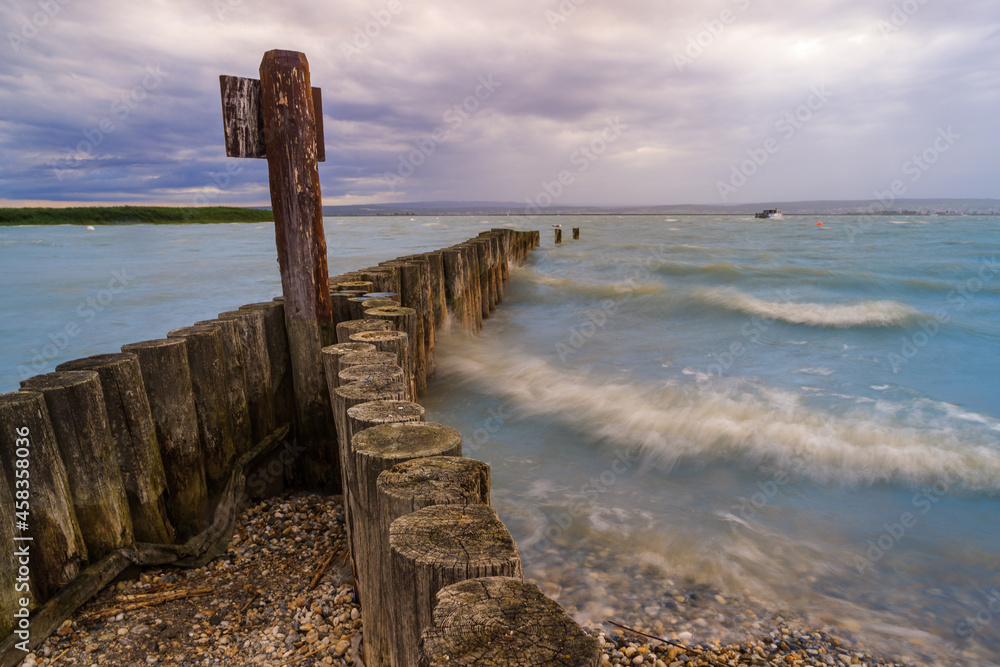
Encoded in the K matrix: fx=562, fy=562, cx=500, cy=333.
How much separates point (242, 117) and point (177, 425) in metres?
2.07

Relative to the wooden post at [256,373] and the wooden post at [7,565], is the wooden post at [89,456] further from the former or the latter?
the wooden post at [256,373]

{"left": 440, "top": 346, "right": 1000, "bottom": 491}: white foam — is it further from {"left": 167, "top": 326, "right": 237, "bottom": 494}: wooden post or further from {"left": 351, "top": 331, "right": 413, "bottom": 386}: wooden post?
{"left": 167, "top": 326, "right": 237, "bottom": 494}: wooden post

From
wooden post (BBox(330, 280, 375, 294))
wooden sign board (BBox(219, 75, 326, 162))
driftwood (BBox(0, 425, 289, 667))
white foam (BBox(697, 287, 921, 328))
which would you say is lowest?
white foam (BBox(697, 287, 921, 328))

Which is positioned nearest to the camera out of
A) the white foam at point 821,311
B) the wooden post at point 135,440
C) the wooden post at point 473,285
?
the wooden post at point 135,440

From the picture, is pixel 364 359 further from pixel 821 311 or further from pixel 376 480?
pixel 821 311

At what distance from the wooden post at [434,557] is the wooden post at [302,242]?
2.73 meters

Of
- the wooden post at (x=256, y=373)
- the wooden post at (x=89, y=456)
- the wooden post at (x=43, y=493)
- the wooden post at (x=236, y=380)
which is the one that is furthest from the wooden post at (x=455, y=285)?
the wooden post at (x=43, y=493)

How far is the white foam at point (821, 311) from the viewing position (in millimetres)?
11766

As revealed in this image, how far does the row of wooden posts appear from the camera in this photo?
52.5 inches

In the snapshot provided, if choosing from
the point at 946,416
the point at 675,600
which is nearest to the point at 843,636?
the point at 675,600

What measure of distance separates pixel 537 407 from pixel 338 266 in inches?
569

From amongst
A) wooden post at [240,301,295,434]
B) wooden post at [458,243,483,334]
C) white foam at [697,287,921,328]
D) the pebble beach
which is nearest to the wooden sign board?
wooden post at [240,301,295,434]

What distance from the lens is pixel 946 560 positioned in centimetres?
392

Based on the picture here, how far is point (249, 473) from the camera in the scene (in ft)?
12.7
